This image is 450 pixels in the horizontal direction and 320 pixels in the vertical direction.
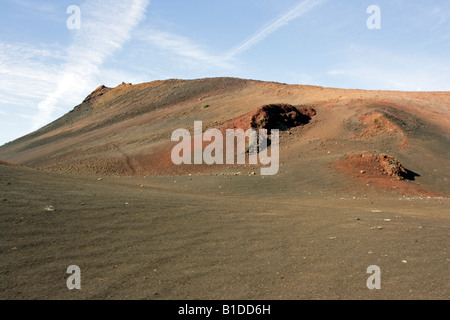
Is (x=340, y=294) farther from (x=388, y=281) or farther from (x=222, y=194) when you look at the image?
(x=222, y=194)

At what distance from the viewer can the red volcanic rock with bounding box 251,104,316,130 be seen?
24766 millimetres

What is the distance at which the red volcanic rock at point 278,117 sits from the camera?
2477 centimetres

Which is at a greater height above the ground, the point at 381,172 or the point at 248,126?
the point at 248,126

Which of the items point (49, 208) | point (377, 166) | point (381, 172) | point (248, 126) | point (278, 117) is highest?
point (278, 117)

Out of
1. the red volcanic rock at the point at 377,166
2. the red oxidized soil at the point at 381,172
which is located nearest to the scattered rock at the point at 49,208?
the red oxidized soil at the point at 381,172

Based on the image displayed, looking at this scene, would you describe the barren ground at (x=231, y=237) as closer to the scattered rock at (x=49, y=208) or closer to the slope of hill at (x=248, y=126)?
the scattered rock at (x=49, y=208)

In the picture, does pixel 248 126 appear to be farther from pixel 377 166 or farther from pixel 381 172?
pixel 381 172

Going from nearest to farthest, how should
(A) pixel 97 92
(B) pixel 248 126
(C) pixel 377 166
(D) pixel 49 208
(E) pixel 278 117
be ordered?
(D) pixel 49 208, (C) pixel 377 166, (B) pixel 248 126, (E) pixel 278 117, (A) pixel 97 92

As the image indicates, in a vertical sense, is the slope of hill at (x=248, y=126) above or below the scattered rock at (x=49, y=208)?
above

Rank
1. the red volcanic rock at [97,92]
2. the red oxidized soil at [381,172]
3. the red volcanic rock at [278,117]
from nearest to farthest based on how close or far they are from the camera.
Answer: the red oxidized soil at [381,172] < the red volcanic rock at [278,117] < the red volcanic rock at [97,92]

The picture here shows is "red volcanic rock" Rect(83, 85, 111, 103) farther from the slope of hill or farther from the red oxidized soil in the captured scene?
the red oxidized soil

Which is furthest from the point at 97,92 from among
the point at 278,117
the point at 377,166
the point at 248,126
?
the point at 377,166

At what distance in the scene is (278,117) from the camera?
25453 mm
